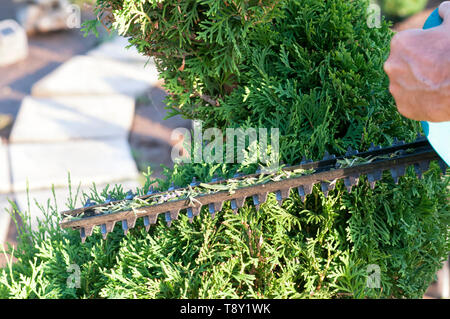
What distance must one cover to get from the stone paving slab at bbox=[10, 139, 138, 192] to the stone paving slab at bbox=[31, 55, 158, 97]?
0.91 metres

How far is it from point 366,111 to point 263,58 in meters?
0.43

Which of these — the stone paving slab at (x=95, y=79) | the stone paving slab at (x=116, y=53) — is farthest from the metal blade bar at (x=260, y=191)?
the stone paving slab at (x=116, y=53)

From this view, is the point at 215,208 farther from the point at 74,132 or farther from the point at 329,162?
the point at 74,132

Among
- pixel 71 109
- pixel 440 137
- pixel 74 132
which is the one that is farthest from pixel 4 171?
pixel 440 137

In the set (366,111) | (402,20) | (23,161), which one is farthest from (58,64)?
(366,111)

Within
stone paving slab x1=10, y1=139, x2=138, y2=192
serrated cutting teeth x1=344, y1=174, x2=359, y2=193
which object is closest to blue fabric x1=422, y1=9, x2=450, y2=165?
serrated cutting teeth x1=344, y1=174, x2=359, y2=193

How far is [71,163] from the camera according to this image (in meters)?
3.80

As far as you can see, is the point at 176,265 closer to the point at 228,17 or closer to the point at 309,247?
the point at 309,247

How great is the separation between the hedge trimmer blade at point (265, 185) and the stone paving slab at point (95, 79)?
11.3ft

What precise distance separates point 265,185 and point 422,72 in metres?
0.53

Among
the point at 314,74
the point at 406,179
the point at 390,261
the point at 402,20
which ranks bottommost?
the point at 390,261

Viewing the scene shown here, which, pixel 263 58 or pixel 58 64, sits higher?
pixel 58 64

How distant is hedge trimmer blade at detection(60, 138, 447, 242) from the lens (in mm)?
1282

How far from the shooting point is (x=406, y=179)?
1.53m
